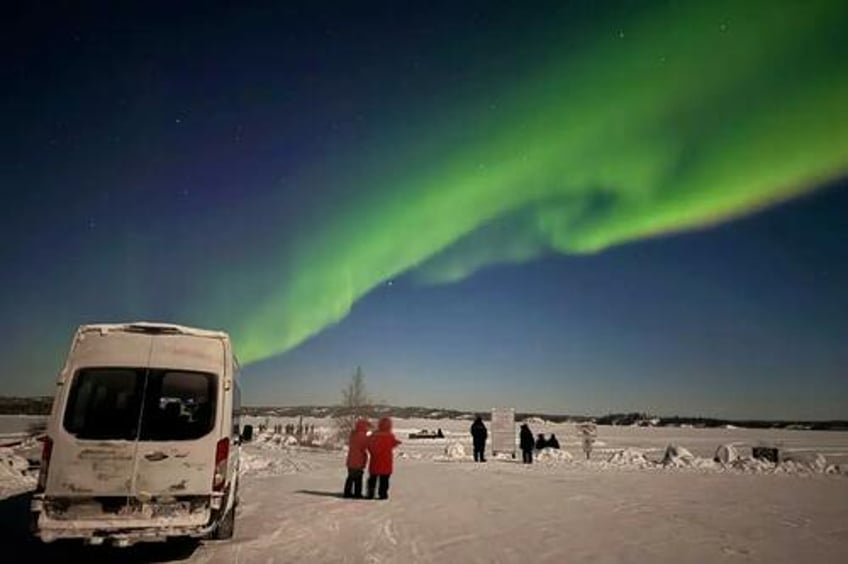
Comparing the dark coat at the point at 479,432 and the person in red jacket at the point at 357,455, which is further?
the dark coat at the point at 479,432

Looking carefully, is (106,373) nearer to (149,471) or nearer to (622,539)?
(149,471)

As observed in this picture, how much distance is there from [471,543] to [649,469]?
17.9 metres

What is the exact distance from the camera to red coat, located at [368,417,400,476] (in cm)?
1328

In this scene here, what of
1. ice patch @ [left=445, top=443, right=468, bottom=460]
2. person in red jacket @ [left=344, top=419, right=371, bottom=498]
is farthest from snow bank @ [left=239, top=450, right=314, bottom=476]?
ice patch @ [left=445, top=443, right=468, bottom=460]

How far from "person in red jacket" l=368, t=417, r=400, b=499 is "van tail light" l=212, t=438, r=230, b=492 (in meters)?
5.73

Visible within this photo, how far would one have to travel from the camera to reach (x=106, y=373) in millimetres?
7840

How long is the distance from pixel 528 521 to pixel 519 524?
16.1 inches

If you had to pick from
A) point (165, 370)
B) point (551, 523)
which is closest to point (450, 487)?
point (551, 523)

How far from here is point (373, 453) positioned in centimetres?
1357

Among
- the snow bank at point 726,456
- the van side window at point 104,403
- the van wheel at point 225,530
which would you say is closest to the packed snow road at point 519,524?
the van wheel at point 225,530

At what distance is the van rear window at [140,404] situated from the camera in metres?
7.50

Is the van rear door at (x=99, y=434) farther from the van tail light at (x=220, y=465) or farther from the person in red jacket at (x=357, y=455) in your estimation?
the person in red jacket at (x=357, y=455)

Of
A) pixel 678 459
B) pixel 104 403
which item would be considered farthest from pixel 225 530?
pixel 678 459

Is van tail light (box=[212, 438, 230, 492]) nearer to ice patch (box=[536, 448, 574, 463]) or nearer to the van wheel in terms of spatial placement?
the van wheel
